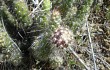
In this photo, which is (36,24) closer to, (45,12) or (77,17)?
(45,12)

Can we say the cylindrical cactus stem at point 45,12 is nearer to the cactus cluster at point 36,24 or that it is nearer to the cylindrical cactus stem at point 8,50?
the cactus cluster at point 36,24

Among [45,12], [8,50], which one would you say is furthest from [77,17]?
[8,50]

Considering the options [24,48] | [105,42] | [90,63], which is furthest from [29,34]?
[105,42]

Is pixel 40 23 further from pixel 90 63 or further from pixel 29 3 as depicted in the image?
pixel 90 63

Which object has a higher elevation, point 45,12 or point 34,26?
point 45,12

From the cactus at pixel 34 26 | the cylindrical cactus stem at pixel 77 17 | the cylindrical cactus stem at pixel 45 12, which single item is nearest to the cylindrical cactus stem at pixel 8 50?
the cactus at pixel 34 26

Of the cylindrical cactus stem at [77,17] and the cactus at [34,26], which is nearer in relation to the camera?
the cactus at [34,26]

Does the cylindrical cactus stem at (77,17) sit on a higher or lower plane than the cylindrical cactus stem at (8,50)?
higher

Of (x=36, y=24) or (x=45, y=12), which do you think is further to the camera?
(x=36, y=24)

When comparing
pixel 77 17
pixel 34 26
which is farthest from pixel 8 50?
pixel 77 17

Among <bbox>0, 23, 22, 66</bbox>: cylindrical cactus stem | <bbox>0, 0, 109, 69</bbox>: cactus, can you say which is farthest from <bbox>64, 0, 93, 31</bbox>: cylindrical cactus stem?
<bbox>0, 23, 22, 66</bbox>: cylindrical cactus stem

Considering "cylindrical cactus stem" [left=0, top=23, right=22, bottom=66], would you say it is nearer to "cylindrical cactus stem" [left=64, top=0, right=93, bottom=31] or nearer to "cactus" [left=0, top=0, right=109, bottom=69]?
"cactus" [left=0, top=0, right=109, bottom=69]
